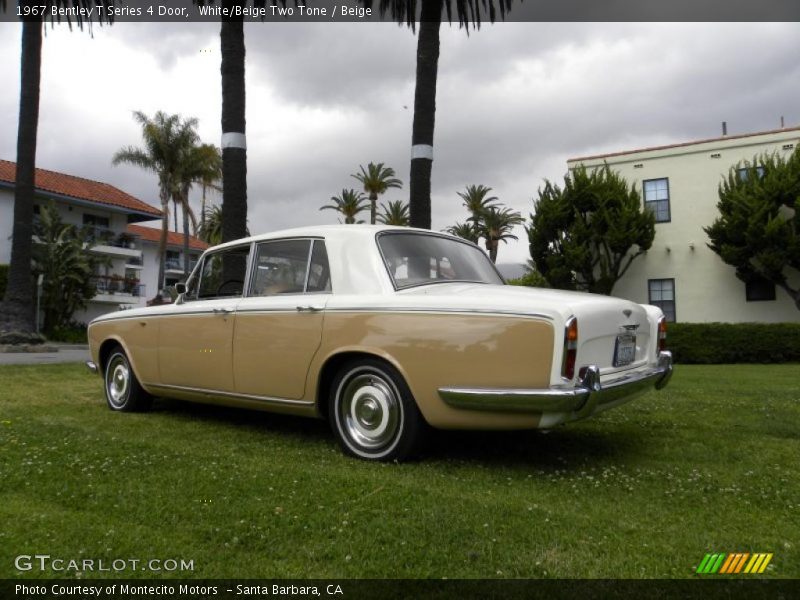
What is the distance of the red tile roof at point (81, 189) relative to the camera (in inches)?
1280

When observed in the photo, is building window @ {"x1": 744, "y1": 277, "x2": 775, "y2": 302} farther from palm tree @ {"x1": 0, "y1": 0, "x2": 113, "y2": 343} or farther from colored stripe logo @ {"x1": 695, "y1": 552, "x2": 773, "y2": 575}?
palm tree @ {"x1": 0, "y1": 0, "x2": 113, "y2": 343}

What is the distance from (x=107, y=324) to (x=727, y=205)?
17.5 m

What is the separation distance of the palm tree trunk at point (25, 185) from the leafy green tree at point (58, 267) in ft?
35.3

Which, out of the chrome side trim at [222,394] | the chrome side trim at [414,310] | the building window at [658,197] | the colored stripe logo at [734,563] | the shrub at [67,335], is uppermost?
the building window at [658,197]

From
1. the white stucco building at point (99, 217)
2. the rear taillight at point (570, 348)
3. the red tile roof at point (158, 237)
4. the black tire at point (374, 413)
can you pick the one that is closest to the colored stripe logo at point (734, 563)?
the rear taillight at point (570, 348)

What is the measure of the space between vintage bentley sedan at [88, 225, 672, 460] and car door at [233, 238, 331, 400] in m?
0.01

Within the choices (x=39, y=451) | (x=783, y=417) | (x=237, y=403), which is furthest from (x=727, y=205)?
(x=39, y=451)

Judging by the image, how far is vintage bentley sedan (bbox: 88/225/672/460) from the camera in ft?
12.2

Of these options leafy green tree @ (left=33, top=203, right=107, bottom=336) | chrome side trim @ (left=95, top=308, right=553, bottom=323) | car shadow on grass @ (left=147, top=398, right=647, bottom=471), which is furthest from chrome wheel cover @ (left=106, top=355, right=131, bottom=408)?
leafy green tree @ (left=33, top=203, right=107, bottom=336)

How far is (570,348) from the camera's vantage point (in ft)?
12.0

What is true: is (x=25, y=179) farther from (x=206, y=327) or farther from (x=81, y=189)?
(x=81, y=189)

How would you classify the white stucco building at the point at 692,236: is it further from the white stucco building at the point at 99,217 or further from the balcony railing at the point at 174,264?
the balcony railing at the point at 174,264

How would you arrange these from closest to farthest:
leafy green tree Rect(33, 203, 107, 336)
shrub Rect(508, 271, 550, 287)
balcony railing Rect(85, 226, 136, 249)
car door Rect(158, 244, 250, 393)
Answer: car door Rect(158, 244, 250, 393) < shrub Rect(508, 271, 550, 287) < leafy green tree Rect(33, 203, 107, 336) < balcony railing Rect(85, 226, 136, 249)
